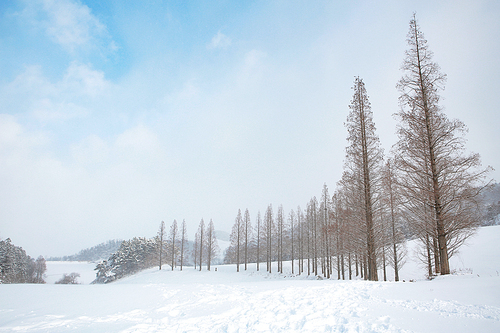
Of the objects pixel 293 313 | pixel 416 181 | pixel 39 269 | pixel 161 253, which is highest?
pixel 416 181

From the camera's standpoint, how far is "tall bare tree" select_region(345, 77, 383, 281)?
11.8 metres

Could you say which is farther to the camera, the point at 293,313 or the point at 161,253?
the point at 161,253

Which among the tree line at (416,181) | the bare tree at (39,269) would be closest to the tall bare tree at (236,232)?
the tree line at (416,181)

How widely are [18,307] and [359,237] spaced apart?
15110mm

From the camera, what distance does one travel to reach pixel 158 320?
5984 mm

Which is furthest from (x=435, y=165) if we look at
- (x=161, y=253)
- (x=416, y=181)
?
(x=161, y=253)

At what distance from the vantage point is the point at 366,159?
12.3m

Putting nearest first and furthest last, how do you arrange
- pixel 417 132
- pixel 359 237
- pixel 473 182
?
pixel 473 182 < pixel 417 132 < pixel 359 237

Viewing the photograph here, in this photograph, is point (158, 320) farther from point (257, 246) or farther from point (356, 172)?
point (257, 246)

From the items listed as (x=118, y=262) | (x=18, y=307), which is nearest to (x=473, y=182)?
(x=18, y=307)

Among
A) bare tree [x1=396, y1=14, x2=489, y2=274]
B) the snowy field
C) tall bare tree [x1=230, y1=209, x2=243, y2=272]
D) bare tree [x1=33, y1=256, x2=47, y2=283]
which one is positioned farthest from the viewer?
bare tree [x1=33, y1=256, x2=47, y2=283]

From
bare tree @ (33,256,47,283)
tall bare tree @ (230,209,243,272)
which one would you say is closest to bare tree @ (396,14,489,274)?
tall bare tree @ (230,209,243,272)

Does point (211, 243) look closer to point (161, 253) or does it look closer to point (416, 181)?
point (161, 253)

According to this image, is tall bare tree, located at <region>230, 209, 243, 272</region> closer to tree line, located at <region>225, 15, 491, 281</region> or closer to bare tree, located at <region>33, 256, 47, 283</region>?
tree line, located at <region>225, 15, 491, 281</region>
